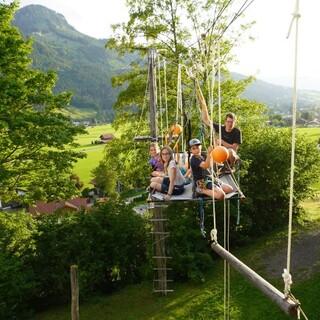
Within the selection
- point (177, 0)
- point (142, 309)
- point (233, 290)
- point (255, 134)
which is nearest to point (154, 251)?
point (142, 309)

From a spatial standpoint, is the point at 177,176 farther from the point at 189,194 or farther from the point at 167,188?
the point at 189,194

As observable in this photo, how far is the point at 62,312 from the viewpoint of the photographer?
57.2 ft

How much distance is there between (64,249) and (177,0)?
1081cm

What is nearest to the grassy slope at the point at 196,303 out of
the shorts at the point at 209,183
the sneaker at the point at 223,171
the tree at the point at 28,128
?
the tree at the point at 28,128

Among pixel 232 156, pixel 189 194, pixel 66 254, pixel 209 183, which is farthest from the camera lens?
pixel 66 254

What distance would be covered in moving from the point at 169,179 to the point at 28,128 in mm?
6950

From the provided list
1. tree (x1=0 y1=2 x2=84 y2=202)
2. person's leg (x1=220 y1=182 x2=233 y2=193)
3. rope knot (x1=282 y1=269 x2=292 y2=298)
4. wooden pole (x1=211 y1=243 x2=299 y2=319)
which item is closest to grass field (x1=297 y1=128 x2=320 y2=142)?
tree (x1=0 y1=2 x2=84 y2=202)

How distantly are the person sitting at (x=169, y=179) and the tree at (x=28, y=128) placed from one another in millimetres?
5969

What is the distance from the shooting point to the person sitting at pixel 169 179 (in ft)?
30.3

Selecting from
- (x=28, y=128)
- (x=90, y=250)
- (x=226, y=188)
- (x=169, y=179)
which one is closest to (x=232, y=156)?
(x=226, y=188)

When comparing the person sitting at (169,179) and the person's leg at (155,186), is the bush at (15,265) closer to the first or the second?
the person's leg at (155,186)

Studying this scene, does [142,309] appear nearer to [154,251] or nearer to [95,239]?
[154,251]

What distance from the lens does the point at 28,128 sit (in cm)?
1470

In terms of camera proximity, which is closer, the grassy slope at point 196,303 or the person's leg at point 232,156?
the person's leg at point 232,156
